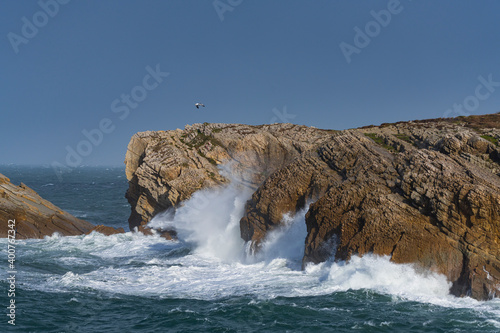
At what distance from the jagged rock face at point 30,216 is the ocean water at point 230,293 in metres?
5.40

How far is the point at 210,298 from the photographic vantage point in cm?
2512

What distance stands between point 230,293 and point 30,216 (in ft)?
97.5

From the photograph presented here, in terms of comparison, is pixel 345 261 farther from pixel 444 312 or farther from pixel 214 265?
pixel 214 265

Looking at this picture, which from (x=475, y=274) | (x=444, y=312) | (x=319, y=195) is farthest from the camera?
(x=319, y=195)

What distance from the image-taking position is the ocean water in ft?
67.6

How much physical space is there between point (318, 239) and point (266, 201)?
23.2 ft

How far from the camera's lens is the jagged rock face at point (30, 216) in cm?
4425

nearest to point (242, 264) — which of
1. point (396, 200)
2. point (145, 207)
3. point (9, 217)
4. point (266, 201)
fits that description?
point (266, 201)

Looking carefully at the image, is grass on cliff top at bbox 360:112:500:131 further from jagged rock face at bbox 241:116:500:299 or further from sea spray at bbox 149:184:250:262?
sea spray at bbox 149:184:250:262

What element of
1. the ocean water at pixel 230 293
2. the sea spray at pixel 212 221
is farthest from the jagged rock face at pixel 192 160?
the ocean water at pixel 230 293

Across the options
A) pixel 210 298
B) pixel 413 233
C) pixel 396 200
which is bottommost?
pixel 210 298

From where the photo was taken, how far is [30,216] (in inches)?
1799

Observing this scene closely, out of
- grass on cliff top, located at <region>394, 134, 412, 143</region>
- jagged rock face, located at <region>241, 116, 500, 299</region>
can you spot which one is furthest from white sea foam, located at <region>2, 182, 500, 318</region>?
grass on cliff top, located at <region>394, 134, 412, 143</region>

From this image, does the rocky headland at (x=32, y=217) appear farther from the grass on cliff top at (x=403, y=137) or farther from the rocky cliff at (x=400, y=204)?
the grass on cliff top at (x=403, y=137)
